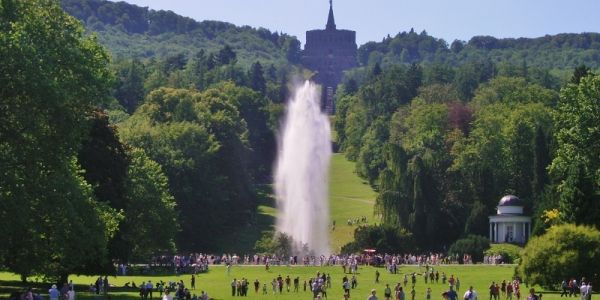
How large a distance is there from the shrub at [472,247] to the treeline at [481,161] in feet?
16.7

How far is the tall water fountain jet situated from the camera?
100062 mm

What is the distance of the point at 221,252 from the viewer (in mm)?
109750

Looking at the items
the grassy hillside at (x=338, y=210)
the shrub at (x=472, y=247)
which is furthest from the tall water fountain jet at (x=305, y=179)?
the shrub at (x=472, y=247)

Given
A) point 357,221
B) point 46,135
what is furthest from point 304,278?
point 357,221

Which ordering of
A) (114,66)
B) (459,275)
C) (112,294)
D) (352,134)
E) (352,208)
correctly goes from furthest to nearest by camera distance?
(114,66) → (352,134) → (352,208) → (459,275) → (112,294)

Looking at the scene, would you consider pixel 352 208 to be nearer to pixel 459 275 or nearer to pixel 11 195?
pixel 459 275

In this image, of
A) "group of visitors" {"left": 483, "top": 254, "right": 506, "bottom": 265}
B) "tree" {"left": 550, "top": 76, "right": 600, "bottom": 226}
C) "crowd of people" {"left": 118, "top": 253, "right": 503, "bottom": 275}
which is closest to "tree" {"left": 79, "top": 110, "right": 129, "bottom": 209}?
"crowd of people" {"left": 118, "top": 253, "right": 503, "bottom": 275}

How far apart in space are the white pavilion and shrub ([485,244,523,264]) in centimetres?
459

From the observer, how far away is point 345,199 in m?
136

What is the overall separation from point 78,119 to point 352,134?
407 ft

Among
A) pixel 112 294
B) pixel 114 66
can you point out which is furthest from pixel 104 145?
pixel 114 66

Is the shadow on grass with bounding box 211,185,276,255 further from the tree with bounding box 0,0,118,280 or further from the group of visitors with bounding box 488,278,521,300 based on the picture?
the tree with bounding box 0,0,118,280

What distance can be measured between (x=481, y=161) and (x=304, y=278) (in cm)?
4913

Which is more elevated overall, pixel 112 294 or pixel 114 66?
pixel 114 66
